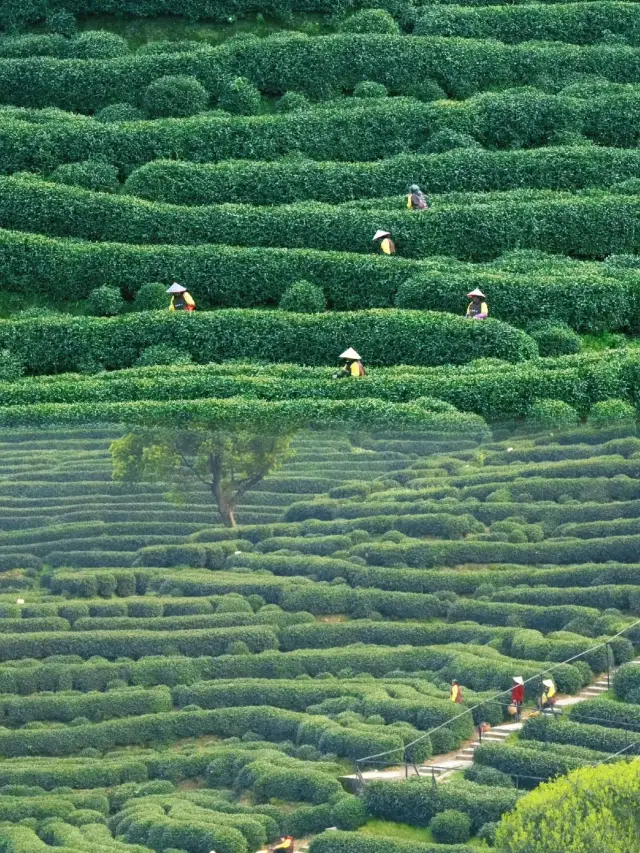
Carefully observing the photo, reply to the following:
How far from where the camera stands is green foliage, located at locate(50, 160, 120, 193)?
53.7 meters

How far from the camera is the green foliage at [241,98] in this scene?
2222 inches

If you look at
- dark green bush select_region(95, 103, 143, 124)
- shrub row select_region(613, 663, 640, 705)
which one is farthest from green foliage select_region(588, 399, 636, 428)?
dark green bush select_region(95, 103, 143, 124)

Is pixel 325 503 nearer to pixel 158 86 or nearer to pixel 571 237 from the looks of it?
pixel 571 237

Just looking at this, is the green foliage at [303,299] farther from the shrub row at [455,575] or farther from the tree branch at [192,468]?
the shrub row at [455,575]

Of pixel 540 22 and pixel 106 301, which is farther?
pixel 540 22

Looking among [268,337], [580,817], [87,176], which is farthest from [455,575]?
[87,176]

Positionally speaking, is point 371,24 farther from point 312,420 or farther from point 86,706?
point 86,706

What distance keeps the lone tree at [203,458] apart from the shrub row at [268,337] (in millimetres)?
3812

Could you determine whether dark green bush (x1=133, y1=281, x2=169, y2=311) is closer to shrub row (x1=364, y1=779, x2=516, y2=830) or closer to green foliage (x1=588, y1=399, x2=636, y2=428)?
green foliage (x1=588, y1=399, x2=636, y2=428)

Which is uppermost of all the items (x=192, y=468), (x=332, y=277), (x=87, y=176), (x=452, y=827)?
(x=87, y=176)

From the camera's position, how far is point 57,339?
4906 cm

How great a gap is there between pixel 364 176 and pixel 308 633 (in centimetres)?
1530

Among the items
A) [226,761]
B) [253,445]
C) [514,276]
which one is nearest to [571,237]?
[514,276]

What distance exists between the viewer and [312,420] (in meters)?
45.4
